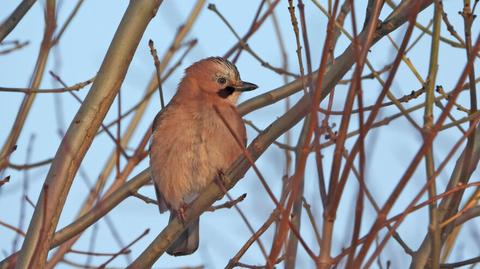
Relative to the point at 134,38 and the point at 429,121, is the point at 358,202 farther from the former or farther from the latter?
the point at 134,38

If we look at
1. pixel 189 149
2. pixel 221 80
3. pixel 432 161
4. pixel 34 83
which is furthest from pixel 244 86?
pixel 432 161

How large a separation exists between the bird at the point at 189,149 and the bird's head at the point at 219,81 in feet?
0.54

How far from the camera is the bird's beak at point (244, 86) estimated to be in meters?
7.02

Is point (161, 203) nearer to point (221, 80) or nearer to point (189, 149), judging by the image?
point (189, 149)

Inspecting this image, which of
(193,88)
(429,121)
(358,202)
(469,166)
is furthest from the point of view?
(193,88)

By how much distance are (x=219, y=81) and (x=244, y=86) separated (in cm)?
23

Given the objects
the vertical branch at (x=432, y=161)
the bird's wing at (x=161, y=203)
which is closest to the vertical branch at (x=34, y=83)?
the bird's wing at (x=161, y=203)

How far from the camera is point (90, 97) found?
4.40 meters

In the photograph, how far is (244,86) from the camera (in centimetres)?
704

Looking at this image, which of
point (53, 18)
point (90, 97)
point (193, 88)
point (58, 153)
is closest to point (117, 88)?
point (90, 97)

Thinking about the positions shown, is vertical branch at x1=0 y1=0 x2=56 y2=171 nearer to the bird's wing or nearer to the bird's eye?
the bird's wing

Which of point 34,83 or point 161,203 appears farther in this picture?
point 161,203

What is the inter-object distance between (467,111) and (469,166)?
0.86m

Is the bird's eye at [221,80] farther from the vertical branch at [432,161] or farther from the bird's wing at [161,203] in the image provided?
the vertical branch at [432,161]
